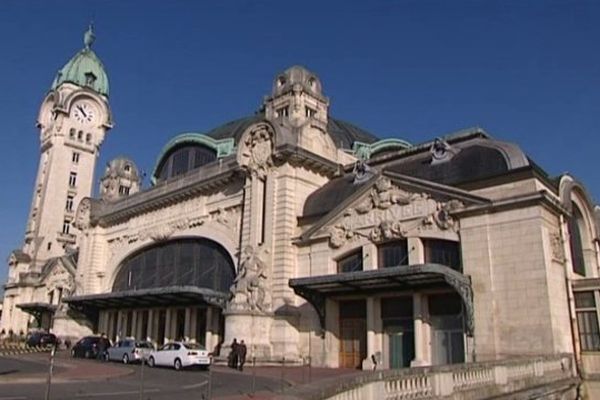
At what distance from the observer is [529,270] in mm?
23391

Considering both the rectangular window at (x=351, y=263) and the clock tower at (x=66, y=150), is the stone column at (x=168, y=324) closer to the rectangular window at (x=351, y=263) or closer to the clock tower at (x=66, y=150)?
the rectangular window at (x=351, y=263)

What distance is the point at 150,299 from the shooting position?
39312 mm

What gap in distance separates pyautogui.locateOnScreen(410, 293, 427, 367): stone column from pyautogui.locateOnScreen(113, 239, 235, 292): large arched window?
14593mm

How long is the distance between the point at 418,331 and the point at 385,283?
286 centimetres

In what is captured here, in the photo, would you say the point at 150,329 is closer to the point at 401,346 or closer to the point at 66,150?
the point at 401,346

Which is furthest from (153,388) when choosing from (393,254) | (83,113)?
(83,113)

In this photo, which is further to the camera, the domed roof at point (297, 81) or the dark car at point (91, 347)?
the domed roof at point (297, 81)

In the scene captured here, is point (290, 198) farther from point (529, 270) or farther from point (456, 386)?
point (456, 386)

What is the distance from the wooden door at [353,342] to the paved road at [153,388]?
7.59 meters

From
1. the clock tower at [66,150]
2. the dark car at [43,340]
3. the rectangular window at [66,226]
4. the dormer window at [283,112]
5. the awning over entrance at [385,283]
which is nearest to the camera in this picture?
the awning over entrance at [385,283]

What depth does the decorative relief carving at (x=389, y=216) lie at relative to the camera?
87.8 feet

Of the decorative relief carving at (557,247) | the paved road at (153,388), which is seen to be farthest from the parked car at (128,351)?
the decorative relief carving at (557,247)

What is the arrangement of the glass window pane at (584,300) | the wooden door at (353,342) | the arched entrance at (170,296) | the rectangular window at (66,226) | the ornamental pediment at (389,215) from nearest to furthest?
the glass window pane at (584,300) → the ornamental pediment at (389,215) → the wooden door at (353,342) → the arched entrance at (170,296) → the rectangular window at (66,226)

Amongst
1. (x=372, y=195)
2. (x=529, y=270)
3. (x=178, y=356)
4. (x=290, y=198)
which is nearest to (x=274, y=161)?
(x=290, y=198)
